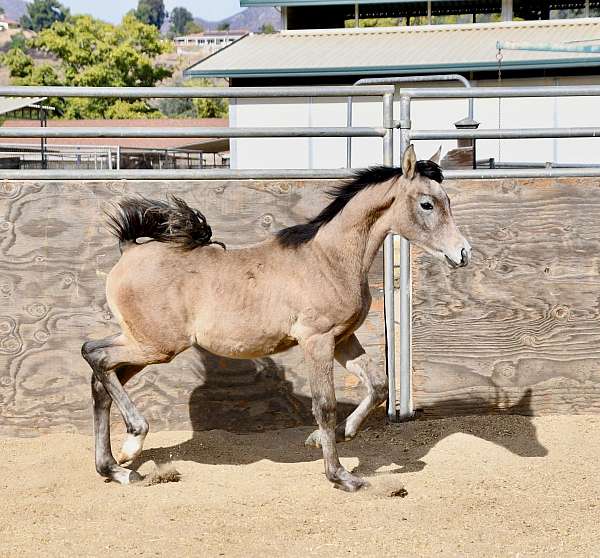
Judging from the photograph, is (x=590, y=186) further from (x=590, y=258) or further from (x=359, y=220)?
(x=359, y=220)

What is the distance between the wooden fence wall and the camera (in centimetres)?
623

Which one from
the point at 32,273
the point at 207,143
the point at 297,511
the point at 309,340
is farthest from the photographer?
the point at 207,143

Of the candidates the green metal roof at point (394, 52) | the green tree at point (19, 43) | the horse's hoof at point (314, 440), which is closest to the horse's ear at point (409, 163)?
the horse's hoof at point (314, 440)

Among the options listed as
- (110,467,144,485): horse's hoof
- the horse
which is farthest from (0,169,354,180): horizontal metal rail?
(110,467,144,485): horse's hoof

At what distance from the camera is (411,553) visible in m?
4.05

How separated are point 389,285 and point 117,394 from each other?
207 centimetres

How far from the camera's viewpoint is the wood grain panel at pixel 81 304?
622 cm

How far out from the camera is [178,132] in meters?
5.80

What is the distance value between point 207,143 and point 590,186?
25.6 metres

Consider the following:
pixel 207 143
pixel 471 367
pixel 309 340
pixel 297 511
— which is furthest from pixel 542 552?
pixel 207 143

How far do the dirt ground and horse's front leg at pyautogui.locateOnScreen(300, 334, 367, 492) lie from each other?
13cm

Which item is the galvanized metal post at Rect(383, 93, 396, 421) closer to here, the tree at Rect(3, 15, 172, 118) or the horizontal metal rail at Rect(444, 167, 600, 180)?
the horizontal metal rail at Rect(444, 167, 600, 180)

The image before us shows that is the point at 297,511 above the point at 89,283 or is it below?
below

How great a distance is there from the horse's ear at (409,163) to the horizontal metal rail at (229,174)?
111cm
